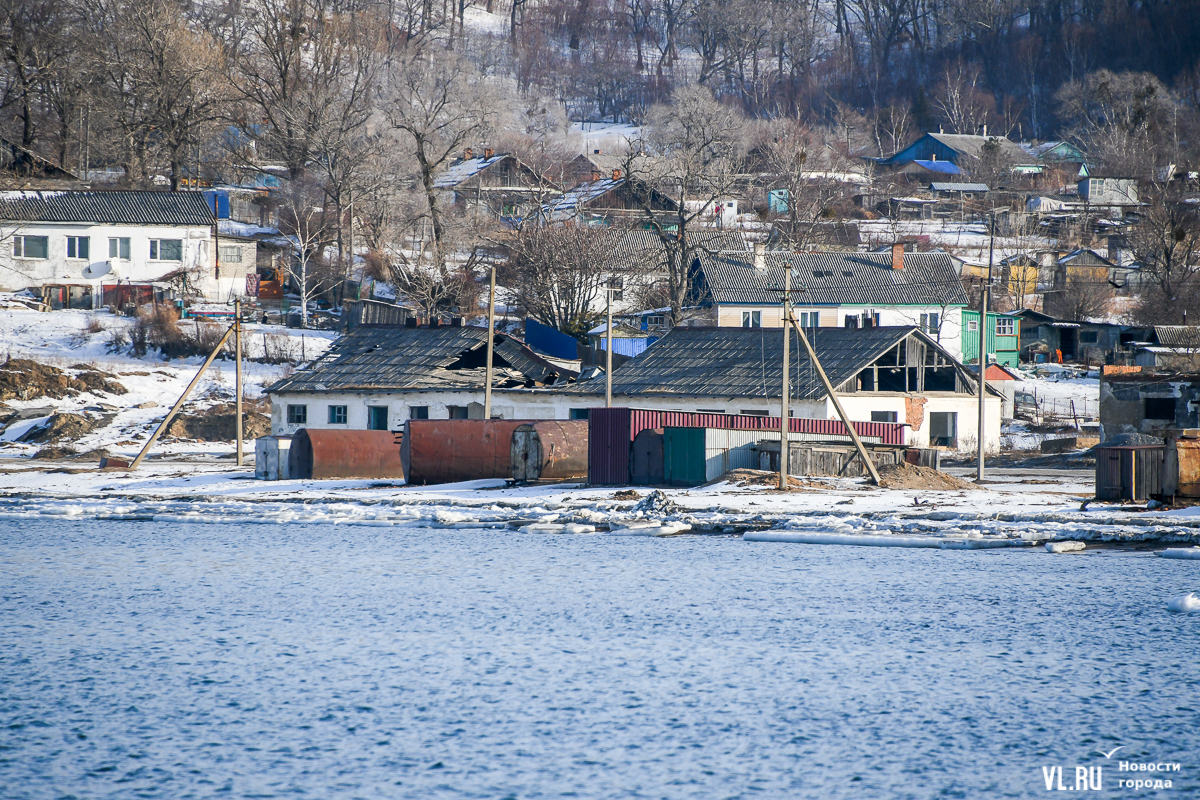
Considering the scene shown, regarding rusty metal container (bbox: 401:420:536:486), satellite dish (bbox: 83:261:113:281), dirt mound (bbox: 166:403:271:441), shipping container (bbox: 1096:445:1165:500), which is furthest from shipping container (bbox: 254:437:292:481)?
satellite dish (bbox: 83:261:113:281)

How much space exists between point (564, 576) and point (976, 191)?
273ft

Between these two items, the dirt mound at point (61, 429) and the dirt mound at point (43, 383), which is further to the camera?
the dirt mound at point (43, 383)

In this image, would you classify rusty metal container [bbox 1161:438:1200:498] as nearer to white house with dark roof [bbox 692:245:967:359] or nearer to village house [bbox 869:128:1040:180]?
white house with dark roof [bbox 692:245:967:359]

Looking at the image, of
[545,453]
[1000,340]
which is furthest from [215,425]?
[1000,340]

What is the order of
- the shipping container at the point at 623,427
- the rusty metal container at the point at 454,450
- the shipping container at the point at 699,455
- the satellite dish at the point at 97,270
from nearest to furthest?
1. the shipping container at the point at 699,455
2. the shipping container at the point at 623,427
3. the rusty metal container at the point at 454,450
4. the satellite dish at the point at 97,270

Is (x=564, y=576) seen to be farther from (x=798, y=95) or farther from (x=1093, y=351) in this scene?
(x=798, y=95)

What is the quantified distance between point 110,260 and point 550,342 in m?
22.3

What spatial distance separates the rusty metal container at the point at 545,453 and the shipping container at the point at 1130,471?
11.9m

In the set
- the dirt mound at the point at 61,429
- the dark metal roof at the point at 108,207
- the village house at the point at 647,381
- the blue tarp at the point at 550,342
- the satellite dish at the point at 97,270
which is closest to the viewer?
the village house at the point at 647,381

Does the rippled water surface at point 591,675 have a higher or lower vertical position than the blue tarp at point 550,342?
lower

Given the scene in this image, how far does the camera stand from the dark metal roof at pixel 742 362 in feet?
124

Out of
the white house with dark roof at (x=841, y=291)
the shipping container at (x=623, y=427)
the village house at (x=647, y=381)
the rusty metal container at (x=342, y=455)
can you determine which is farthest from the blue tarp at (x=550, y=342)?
the shipping container at (x=623, y=427)

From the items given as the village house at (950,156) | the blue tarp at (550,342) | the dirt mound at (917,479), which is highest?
the village house at (950,156)

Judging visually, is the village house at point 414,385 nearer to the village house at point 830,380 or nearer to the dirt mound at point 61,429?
the village house at point 830,380
